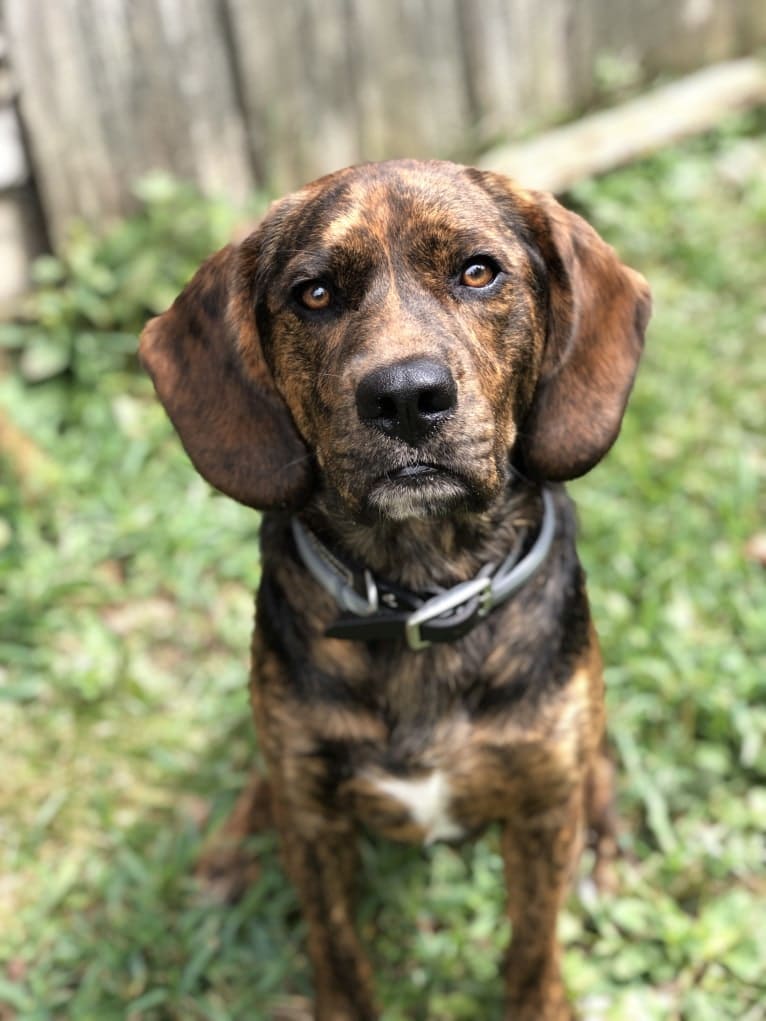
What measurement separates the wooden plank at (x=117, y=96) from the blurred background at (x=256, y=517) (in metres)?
0.01

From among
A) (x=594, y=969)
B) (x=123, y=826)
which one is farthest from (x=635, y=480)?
(x=123, y=826)

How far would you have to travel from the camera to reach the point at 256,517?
478cm

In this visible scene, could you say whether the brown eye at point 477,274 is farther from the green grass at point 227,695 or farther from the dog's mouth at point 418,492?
the green grass at point 227,695

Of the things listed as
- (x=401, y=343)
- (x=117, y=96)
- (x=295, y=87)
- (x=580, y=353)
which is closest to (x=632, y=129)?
(x=295, y=87)

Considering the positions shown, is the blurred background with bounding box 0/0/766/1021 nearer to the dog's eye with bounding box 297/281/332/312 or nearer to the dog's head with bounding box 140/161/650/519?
the dog's head with bounding box 140/161/650/519

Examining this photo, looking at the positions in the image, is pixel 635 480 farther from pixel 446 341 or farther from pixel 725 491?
pixel 446 341

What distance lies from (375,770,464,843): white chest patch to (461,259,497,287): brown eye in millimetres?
1102

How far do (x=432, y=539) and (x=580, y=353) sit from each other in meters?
0.54

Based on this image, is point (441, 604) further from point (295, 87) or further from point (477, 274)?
point (295, 87)

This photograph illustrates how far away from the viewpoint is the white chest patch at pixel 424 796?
9.43 ft

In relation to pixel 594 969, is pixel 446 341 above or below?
above

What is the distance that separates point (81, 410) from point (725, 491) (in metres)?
2.65

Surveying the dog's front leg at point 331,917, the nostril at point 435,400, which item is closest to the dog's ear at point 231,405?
the nostril at point 435,400

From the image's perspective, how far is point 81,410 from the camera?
17.3 ft
